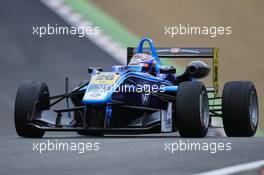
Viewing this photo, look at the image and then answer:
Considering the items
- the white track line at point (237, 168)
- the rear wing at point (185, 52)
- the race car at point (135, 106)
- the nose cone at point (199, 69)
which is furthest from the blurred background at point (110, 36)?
the white track line at point (237, 168)

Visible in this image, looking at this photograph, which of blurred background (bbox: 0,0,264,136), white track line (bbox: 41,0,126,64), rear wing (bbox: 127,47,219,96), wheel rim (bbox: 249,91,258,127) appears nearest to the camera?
wheel rim (bbox: 249,91,258,127)

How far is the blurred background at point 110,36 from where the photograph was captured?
678 inches

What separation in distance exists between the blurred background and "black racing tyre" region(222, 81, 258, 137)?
5354mm

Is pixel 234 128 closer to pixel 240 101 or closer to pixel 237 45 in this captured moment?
pixel 240 101

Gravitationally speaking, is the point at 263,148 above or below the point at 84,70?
below

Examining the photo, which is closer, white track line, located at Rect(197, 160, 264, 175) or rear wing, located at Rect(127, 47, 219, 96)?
white track line, located at Rect(197, 160, 264, 175)

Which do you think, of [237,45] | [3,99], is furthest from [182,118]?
[237,45]

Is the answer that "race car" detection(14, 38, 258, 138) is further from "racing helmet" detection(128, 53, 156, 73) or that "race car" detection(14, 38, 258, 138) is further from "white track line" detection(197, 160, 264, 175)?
"white track line" detection(197, 160, 264, 175)

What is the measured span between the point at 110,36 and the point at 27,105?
8.10 metres

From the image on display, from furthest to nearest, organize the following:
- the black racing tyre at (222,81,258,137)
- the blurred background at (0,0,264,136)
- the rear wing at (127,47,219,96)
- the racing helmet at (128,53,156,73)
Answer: the blurred background at (0,0,264,136) < the rear wing at (127,47,219,96) < the racing helmet at (128,53,156,73) < the black racing tyre at (222,81,258,137)

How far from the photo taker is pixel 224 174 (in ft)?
18.5

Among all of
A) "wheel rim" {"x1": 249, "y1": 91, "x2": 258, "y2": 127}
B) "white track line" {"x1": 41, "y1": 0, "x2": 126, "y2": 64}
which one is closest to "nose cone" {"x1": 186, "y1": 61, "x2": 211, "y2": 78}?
"wheel rim" {"x1": 249, "y1": 91, "x2": 258, "y2": 127}

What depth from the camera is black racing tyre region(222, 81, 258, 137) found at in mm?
11484
